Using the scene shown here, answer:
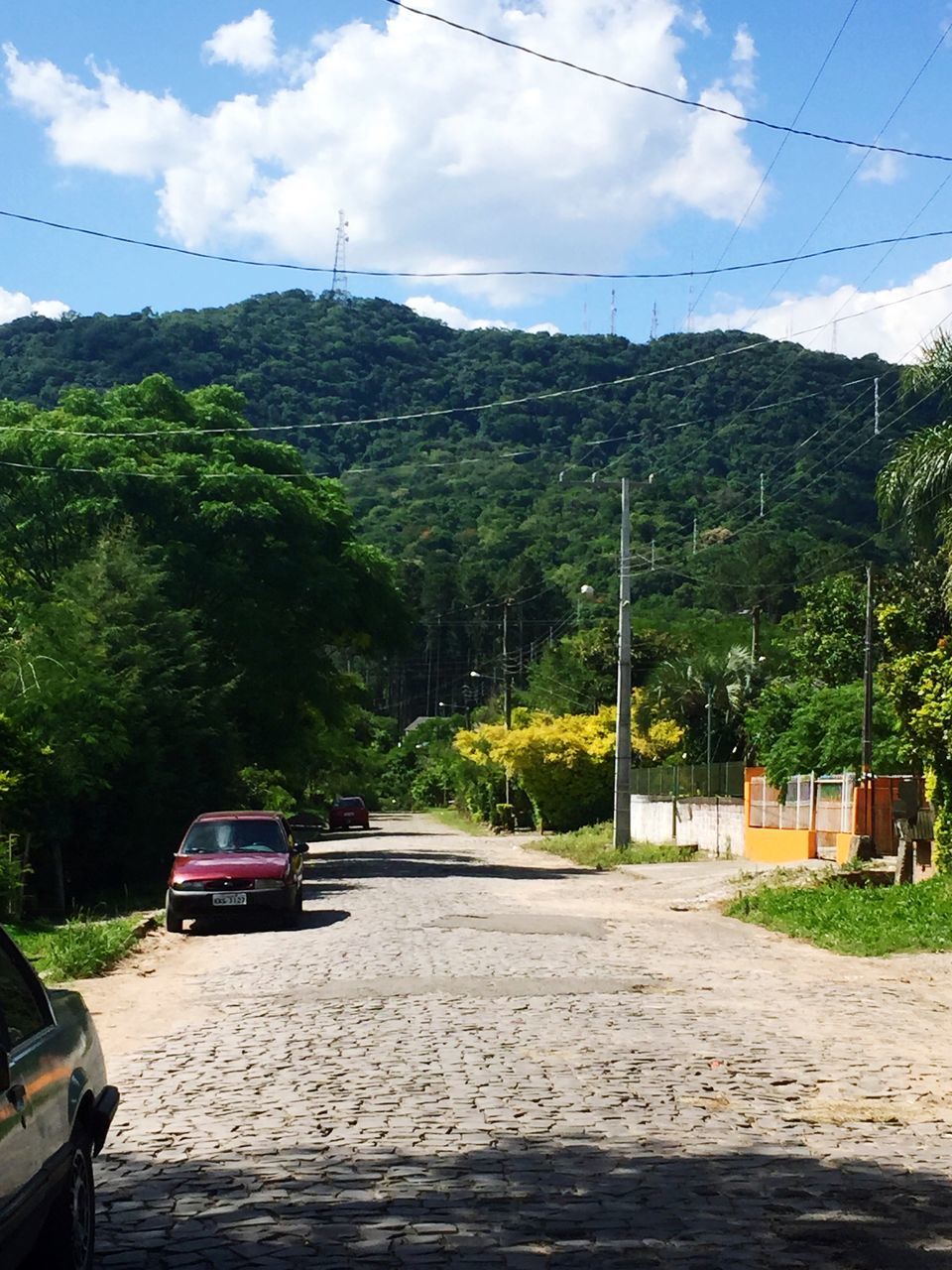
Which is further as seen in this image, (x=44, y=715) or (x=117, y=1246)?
(x=44, y=715)

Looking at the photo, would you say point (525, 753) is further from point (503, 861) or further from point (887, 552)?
point (887, 552)

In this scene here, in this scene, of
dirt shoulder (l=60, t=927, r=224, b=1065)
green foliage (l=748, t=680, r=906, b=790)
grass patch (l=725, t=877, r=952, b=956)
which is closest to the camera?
dirt shoulder (l=60, t=927, r=224, b=1065)

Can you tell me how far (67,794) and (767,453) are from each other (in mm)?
52315

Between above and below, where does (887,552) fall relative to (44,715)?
above

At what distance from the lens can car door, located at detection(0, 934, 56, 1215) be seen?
459 centimetres

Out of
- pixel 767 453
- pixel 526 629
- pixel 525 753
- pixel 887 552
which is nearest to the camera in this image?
pixel 525 753

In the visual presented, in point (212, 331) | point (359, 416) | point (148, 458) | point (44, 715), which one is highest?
point (212, 331)

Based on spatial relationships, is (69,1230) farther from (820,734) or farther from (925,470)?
(820,734)

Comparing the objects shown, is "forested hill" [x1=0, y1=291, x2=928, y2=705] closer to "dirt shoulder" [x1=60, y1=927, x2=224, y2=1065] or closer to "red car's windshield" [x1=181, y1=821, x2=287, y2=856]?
"red car's windshield" [x1=181, y1=821, x2=287, y2=856]

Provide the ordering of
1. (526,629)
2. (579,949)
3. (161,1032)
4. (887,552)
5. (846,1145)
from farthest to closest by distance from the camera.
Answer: (526,629) → (887,552) → (579,949) → (161,1032) → (846,1145)

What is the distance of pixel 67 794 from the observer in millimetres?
24547

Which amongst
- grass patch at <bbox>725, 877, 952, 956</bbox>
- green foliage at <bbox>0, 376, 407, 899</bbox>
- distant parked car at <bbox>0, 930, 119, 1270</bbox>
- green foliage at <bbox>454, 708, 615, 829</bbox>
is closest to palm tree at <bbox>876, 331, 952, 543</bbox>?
grass patch at <bbox>725, 877, 952, 956</bbox>

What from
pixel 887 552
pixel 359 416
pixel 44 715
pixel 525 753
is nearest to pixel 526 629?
pixel 359 416

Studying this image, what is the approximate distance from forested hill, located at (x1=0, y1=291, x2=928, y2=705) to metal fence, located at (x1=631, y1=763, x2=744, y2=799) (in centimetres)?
1300
